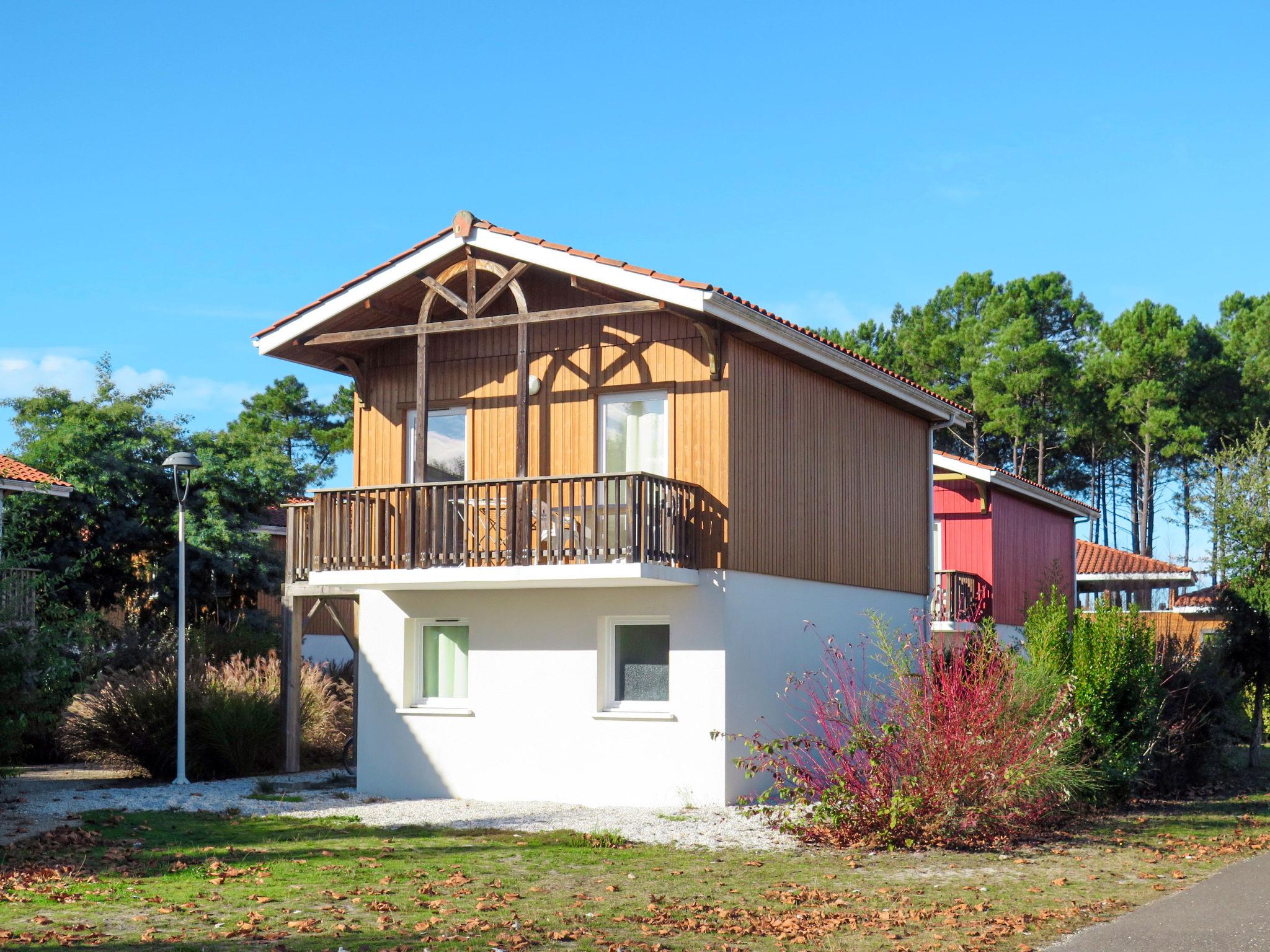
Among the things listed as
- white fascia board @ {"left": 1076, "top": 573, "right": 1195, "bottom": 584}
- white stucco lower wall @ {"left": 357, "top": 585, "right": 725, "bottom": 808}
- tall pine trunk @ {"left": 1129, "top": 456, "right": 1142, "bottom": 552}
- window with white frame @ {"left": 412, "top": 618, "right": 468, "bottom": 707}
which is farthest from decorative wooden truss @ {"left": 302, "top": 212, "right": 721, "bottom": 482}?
tall pine trunk @ {"left": 1129, "top": 456, "right": 1142, "bottom": 552}

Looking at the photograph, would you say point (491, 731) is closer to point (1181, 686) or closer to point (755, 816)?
point (755, 816)

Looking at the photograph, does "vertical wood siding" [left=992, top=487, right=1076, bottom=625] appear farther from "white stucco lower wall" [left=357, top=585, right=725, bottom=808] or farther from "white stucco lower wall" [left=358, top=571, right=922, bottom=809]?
"white stucco lower wall" [left=357, top=585, right=725, bottom=808]

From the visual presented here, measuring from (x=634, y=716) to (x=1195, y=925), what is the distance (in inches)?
317

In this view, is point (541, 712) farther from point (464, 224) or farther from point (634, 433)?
point (464, 224)

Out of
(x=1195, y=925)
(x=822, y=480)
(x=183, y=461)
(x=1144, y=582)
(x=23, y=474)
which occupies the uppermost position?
(x=23, y=474)

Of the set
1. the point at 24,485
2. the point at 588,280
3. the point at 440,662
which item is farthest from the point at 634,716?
the point at 24,485

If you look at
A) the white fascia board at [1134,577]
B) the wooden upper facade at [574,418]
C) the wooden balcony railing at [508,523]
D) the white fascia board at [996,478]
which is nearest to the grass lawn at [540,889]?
the wooden balcony railing at [508,523]

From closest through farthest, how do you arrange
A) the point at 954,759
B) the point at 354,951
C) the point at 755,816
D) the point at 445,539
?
1. the point at 354,951
2. the point at 954,759
3. the point at 755,816
4. the point at 445,539

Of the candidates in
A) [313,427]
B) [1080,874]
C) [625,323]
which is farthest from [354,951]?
[313,427]

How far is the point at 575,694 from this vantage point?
54.5ft

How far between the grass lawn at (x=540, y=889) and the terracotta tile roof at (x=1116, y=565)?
2310 centimetres

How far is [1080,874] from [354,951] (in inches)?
246

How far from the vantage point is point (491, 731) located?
56.1 ft

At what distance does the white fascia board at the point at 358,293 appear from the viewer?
17219mm
